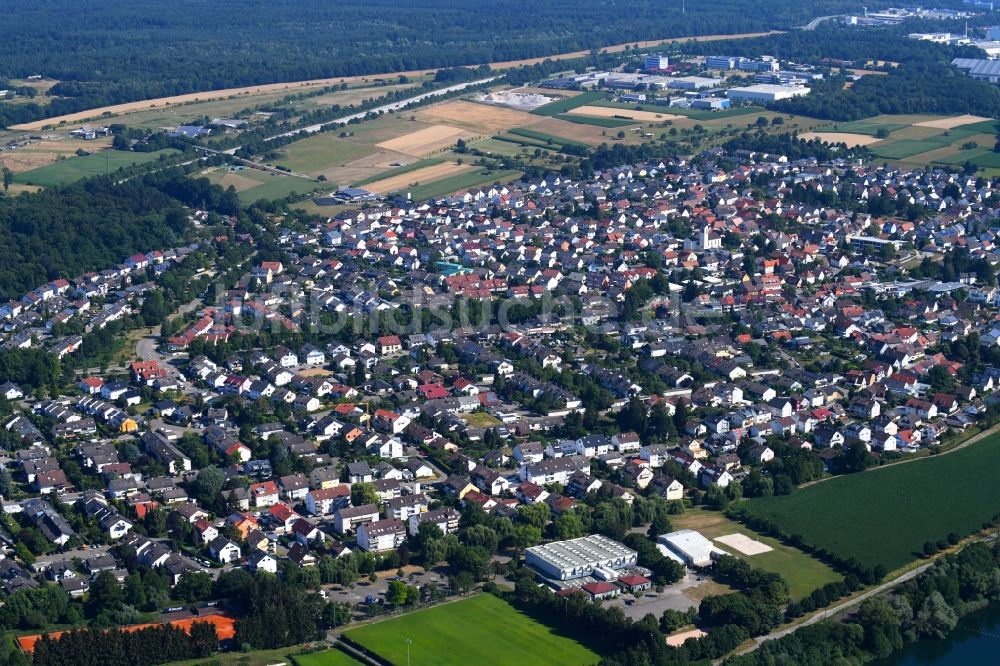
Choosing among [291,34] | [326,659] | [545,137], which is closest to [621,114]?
[545,137]

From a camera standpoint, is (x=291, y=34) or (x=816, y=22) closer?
→ (x=291, y=34)

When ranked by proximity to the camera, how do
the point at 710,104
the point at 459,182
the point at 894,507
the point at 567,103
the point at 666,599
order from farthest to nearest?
the point at 567,103 → the point at 710,104 → the point at 459,182 → the point at 894,507 → the point at 666,599

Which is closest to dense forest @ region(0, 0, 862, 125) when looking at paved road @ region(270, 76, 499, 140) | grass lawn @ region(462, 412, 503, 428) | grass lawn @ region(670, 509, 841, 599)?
paved road @ region(270, 76, 499, 140)

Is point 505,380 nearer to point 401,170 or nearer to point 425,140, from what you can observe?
point 401,170

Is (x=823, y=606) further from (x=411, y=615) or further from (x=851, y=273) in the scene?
(x=851, y=273)

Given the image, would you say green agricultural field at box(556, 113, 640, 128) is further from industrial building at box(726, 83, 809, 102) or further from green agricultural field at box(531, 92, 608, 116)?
industrial building at box(726, 83, 809, 102)

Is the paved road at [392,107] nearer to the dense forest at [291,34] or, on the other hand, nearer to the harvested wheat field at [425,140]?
the harvested wheat field at [425,140]

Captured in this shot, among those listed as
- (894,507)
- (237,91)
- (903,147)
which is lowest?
(894,507)
